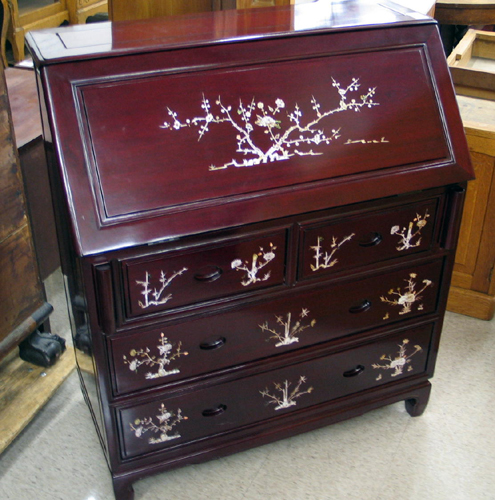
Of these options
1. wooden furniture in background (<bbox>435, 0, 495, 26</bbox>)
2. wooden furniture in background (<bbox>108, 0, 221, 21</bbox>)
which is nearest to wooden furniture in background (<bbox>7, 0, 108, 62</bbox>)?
wooden furniture in background (<bbox>108, 0, 221, 21</bbox>)

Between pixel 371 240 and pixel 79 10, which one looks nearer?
pixel 371 240

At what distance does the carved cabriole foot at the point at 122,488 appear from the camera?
5.36 ft

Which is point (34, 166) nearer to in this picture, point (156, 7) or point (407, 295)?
point (156, 7)

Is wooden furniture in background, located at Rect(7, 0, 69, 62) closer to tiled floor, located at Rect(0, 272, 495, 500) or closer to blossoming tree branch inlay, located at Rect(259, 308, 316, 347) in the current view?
tiled floor, located at Rect(0, 272, 495, 500)

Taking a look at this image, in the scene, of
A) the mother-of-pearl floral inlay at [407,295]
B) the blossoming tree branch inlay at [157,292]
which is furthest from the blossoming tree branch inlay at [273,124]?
the mother-of-pearl floral inlay at [407,295]

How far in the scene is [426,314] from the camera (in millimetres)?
1803

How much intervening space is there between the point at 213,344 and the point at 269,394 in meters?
0.26

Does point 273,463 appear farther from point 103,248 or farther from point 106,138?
point 106,138

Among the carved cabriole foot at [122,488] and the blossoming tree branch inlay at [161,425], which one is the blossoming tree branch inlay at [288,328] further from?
the carved cabriole foot at [122,488]

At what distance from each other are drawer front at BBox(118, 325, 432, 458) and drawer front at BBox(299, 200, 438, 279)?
11.3 inches

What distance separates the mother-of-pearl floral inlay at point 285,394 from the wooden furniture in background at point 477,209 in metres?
0.90

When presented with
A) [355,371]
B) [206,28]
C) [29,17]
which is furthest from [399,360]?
[29,17]

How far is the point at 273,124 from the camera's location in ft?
4.69

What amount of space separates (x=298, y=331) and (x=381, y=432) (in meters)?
0.53
